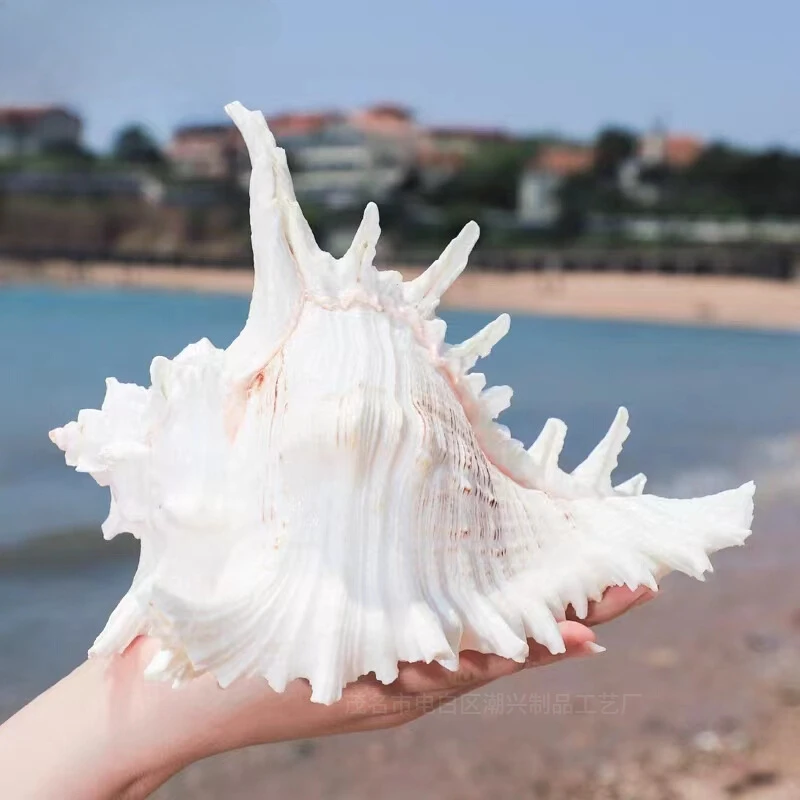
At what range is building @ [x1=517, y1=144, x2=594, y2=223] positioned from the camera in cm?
1072

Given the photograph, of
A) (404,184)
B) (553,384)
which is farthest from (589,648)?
(404,184)

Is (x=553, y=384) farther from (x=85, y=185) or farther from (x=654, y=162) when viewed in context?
(x=85, y=185)

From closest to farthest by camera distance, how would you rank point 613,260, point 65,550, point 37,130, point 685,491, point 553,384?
point 65,550 < point 685,491 < point 553,384 < point 613,260 < point 37,130

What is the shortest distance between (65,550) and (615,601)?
5.80 ft

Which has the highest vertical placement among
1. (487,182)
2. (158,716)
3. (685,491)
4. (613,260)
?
(487,182)

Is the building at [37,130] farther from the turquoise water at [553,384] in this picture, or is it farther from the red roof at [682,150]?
the red roof at [682,150]

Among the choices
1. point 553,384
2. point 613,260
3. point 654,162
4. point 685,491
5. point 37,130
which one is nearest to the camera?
point 685,491

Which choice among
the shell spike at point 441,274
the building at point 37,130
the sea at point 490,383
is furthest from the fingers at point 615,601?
the building at point 37,130

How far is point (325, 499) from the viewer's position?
52 cm

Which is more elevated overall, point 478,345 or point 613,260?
point 478,345

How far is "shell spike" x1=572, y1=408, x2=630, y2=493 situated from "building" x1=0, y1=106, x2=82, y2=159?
40.2ft

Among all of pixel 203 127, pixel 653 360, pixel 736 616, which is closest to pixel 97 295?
pixel 203 127

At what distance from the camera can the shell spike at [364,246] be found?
1.91 ft

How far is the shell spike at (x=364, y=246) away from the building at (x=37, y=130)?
484 inches
